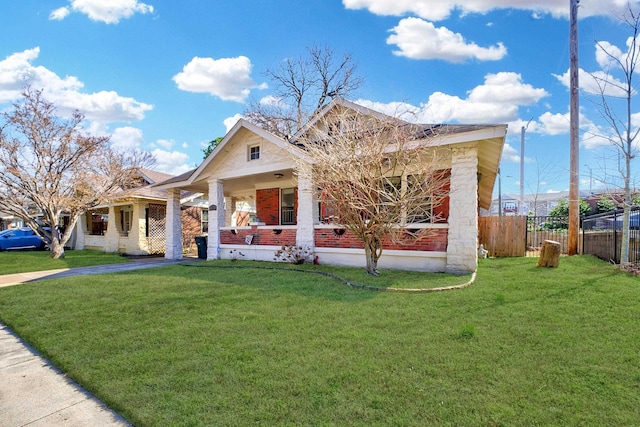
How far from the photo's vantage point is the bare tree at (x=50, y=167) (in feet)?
47.9

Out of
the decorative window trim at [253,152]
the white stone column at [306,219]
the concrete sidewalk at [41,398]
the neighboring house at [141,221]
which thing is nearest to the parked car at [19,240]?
the neighboring house at [141,221]

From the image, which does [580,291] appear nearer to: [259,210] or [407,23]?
[407,23]

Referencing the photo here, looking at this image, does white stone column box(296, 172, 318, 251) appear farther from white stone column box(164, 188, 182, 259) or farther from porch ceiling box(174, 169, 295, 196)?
white stone column box(164, 188, 182, 259)

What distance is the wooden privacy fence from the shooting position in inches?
499

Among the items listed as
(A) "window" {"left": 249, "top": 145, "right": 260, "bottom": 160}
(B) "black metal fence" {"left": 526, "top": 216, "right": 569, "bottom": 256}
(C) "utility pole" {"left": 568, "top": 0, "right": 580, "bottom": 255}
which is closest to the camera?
(C) "utility pole" {"left": 568, "top": 0, "right": 580, "bottom": 255}

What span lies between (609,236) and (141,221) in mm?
20416

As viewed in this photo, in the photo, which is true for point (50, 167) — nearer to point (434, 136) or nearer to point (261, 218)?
point (261, 218)

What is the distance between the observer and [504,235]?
511 inches

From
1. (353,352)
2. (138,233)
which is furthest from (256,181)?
(353,352)

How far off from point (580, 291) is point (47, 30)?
1688 centimetres

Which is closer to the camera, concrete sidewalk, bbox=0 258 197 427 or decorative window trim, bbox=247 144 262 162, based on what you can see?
concrete sidewalk, bbox=0 258 197 427

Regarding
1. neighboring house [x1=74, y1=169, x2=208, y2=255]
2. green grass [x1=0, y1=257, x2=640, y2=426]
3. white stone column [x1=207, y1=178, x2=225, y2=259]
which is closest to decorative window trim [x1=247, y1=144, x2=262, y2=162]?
white stone column [x1=207, y1=178, x2=225, y2=259]

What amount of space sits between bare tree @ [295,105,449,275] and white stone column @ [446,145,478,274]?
673 millimetres

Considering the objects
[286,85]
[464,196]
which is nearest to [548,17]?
[464,196]
